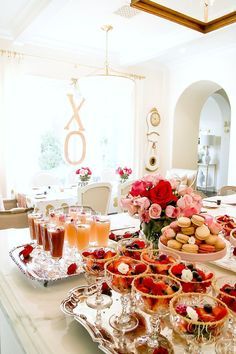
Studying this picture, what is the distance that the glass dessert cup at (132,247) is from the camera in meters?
1.10

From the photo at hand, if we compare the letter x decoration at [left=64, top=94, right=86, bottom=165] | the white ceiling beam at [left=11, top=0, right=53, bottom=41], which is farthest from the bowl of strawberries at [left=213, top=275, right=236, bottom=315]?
the letter x decoration at [left=64, top=94, right=86, bottom=165]

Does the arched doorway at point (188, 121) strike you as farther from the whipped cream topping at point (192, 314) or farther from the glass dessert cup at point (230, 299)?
the whipped cream topping at point (192, 314)

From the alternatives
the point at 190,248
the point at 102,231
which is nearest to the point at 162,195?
the point at 190,248

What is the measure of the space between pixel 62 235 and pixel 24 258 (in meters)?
0.23

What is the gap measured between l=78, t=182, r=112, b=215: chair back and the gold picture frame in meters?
1.91

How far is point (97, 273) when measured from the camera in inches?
40.3

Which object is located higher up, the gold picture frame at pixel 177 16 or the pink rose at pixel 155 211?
Answer: the gold picture frame at pixel 177 16

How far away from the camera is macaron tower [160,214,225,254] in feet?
3.89

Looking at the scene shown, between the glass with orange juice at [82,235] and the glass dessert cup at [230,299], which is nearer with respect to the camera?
the glass dessert cup at [230,299]

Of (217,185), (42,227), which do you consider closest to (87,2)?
(42,227)

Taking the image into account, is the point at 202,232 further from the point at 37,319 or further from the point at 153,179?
the point at 37,319

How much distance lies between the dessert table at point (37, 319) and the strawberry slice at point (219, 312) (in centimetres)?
17

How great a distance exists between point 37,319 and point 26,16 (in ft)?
12.6

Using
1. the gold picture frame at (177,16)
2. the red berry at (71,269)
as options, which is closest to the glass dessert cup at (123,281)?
the red berry at (71,269)
